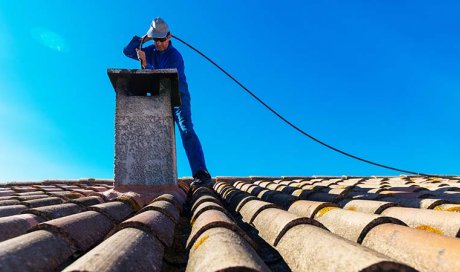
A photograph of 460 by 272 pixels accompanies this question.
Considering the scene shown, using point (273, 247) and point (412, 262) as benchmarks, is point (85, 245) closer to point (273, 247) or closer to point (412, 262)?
point (273, 247)

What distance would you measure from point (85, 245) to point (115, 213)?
0.85 m

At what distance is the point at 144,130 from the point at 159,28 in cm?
163

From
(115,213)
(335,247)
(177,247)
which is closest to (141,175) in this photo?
(115,213)

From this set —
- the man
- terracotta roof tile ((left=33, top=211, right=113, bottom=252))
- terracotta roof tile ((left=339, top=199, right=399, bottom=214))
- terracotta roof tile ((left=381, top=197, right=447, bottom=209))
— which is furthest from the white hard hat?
terracotta roof tile ((left=381, top=197, right=447, bottom=209))

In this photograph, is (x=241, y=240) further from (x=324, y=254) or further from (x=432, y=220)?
(x=432, y=220)

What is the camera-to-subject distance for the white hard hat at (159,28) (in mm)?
5347

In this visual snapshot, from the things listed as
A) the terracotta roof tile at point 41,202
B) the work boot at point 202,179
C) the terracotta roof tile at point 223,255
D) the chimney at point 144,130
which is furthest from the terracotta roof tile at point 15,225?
the work boot at point 202,179

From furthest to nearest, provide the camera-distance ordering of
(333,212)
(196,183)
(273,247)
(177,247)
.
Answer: (196,183)
(333,212)
(177,247)
(273,247)

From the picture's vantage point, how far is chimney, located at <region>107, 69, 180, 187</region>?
14.3 ft

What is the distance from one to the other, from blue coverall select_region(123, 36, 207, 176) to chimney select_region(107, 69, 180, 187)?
630 millimetres

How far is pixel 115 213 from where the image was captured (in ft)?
9.79

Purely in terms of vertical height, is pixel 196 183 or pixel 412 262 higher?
pixel 196 183

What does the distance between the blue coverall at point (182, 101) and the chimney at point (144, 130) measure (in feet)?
2.07

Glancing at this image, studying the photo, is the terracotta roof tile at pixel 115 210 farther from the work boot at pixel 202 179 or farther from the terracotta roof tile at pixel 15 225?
the work boot at pixel 202 179
